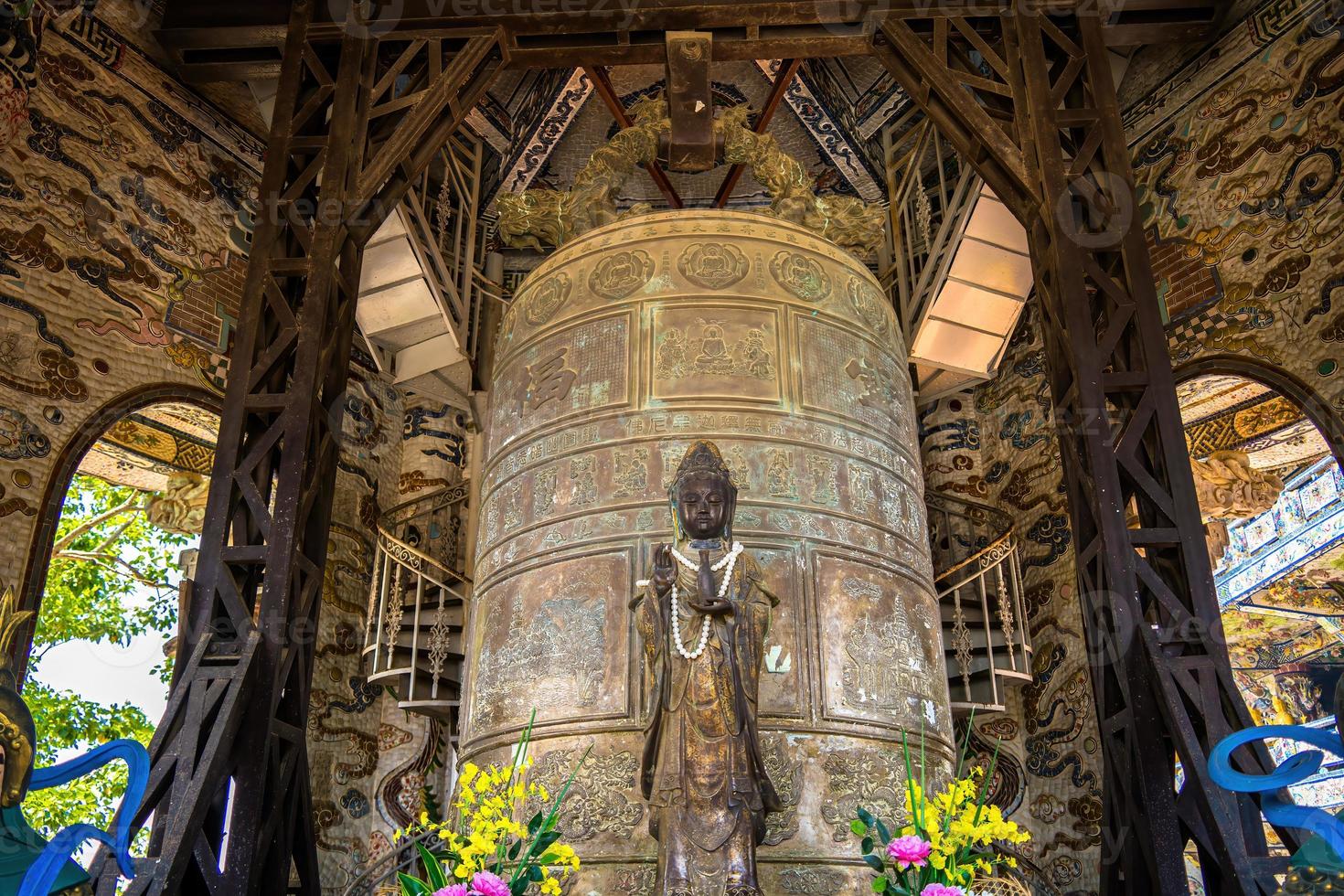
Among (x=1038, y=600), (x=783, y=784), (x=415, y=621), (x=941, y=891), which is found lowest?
(x=941, y=891)

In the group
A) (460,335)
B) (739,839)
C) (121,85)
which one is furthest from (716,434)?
(121,85)

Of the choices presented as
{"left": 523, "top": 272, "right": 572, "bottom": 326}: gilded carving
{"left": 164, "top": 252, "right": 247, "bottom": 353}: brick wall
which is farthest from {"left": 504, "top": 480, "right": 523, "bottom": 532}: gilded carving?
{"left": 164, "top": 252, "right": 247, "bottom": 353}: brick wall

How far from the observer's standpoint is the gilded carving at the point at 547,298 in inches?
277

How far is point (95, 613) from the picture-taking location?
1373cm

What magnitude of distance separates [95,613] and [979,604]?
34.6 ft

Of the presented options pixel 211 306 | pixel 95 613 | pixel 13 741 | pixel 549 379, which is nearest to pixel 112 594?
pixel 95 613

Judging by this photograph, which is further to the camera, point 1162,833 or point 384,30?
point 384,30

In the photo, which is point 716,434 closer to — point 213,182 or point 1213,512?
point 213,182

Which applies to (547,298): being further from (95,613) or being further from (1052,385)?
(95,613)

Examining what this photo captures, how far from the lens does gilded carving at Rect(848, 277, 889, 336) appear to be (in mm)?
7117

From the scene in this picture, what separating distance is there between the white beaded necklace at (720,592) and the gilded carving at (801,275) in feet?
8.26

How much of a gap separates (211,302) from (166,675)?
20.9 ft

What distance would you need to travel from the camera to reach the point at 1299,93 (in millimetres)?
7480

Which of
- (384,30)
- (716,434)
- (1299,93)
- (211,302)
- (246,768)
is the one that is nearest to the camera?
(246,768)
